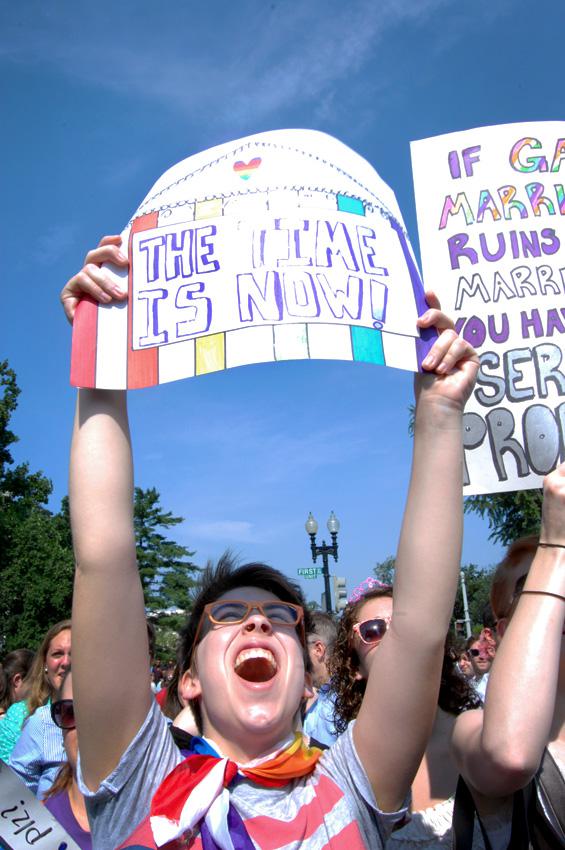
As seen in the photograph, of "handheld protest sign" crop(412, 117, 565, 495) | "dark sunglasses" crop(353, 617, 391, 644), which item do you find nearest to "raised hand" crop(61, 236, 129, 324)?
"handheld protest sign" crop(412, 117, 565, 495)

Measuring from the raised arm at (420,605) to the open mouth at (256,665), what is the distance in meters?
0.26

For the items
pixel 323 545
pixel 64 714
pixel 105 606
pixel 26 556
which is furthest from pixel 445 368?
pixel 26 556

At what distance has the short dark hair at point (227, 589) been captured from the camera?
1.99 metres

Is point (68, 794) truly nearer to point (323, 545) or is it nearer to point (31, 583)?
point (323, 545)

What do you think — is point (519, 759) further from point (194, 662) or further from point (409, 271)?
point (409, 271)

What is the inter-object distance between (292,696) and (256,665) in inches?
4.6

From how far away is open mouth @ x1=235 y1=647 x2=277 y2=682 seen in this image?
174 centimetres

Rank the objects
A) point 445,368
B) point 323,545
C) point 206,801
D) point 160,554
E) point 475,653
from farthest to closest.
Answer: point 160,554, point 323,545, point 475,653, point 445,368, point 206,801

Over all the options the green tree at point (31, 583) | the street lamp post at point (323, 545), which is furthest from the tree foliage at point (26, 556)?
the street lamp post at point (323, 545)

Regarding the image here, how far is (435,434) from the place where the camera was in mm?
1699

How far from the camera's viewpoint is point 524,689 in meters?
1.48

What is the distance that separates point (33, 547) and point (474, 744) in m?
30.2

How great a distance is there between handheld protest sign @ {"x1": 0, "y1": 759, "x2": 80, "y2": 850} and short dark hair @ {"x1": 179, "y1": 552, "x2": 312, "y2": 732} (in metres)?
0.42

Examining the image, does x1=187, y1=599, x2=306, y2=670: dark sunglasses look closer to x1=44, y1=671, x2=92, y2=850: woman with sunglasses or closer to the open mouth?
the open mouth
